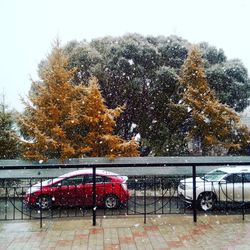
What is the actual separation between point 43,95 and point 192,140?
8.53 m

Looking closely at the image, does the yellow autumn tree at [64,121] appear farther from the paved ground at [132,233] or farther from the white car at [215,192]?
the paved ground at [132,233]

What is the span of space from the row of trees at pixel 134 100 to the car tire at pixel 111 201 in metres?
8.18

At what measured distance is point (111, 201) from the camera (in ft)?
31.5

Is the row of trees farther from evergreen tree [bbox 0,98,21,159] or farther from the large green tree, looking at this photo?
evergreen tree [bbox 0,98,21,159]

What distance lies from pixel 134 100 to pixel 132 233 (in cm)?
1652

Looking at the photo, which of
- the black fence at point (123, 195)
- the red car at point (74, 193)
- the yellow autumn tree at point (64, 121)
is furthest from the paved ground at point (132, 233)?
the yellow autumn tree at point (64, 121)

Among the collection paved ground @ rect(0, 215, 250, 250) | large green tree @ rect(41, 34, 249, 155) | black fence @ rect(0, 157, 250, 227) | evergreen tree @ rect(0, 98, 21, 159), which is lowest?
paved ground @ rect(0, 215, 250, 250)

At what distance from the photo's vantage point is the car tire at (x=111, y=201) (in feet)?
30.2

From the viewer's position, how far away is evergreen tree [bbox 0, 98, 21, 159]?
19375 millimetres

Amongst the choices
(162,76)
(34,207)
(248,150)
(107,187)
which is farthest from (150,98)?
(34,207)

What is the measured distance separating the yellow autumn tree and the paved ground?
10298 mm

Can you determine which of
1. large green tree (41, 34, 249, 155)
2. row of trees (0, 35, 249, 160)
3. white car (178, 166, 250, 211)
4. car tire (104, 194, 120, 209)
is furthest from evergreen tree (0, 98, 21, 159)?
white car (178, 166, 250, 211)

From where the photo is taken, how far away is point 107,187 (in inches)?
390

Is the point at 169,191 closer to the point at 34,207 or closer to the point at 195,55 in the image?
the point at 34,207
